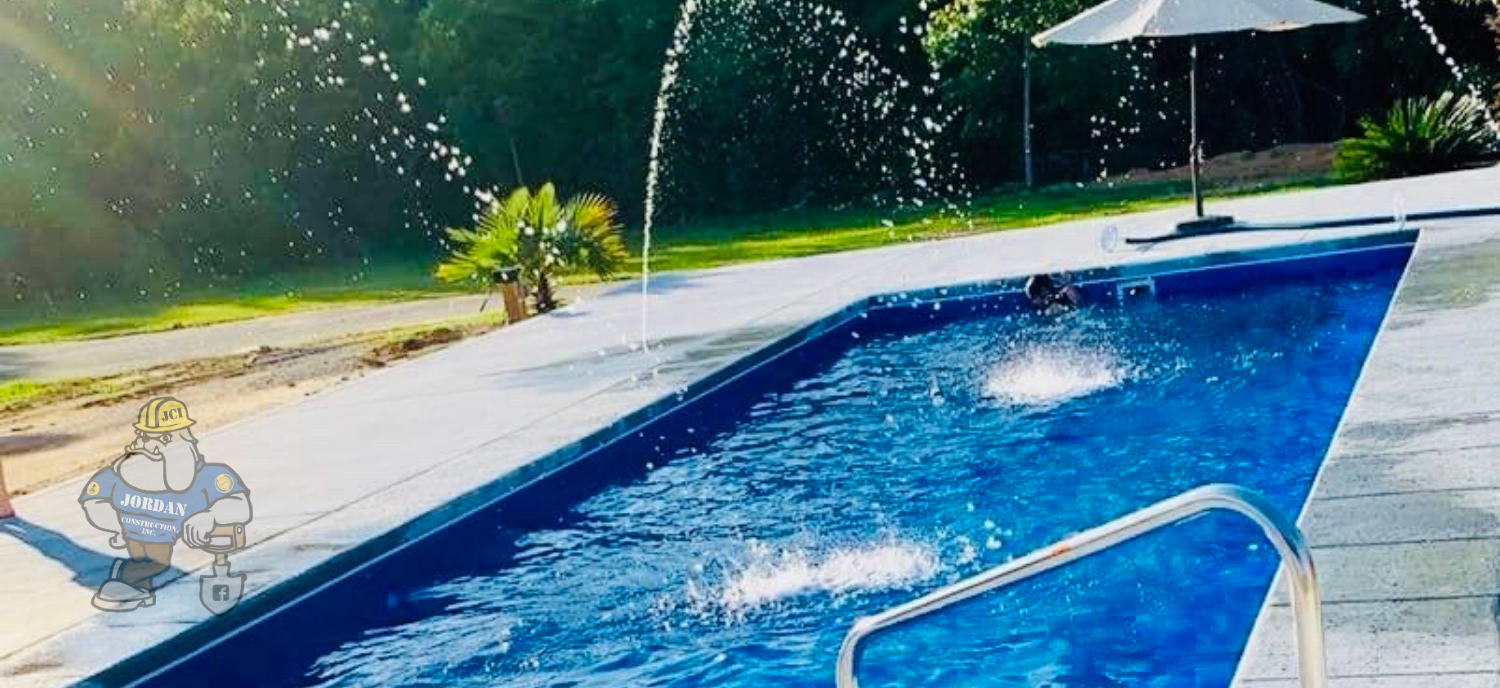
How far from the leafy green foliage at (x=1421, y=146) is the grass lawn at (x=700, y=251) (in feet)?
5.73

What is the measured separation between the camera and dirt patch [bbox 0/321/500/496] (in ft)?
33.6

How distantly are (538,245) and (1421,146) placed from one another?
29.3 feet

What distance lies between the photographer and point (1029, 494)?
288 inches

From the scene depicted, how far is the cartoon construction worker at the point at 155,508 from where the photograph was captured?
634cm

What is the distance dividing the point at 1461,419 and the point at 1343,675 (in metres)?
2.45

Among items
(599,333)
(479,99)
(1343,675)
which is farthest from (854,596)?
(479,99)

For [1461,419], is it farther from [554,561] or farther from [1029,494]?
[554,561]

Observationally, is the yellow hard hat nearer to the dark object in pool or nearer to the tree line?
the dark object in pool

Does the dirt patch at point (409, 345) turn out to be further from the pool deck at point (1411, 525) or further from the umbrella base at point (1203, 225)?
the pool deck at point (1411, 525)

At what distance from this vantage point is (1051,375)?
995 centimetres

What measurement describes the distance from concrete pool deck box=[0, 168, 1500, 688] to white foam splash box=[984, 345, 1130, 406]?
5.14 ft

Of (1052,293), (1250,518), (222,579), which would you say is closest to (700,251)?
(1052,293)

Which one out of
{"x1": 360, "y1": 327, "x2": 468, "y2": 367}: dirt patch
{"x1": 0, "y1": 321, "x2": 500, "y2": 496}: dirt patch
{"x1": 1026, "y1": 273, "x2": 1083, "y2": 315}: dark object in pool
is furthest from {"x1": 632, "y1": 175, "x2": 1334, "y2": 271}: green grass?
{"x1": 1026, "y1": 273, "x2": 1083, "y2": 315}: dark object in pool

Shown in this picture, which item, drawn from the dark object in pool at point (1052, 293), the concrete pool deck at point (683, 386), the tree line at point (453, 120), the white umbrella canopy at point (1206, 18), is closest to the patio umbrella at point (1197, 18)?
the white umbrella canopy at point (1206, 18)
